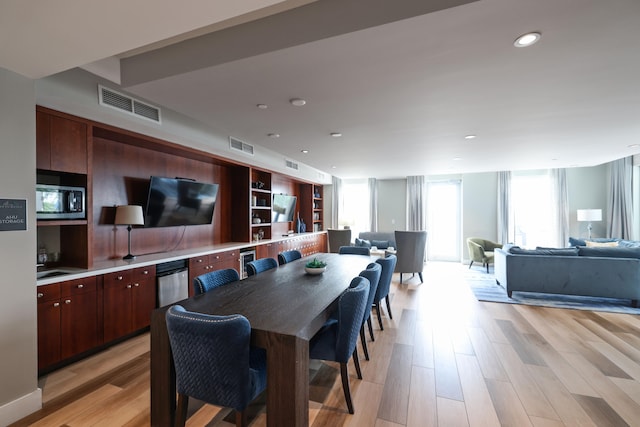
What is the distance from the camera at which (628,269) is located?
4164mm

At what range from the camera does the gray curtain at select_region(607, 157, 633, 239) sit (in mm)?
6508

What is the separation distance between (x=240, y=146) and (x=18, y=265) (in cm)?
344

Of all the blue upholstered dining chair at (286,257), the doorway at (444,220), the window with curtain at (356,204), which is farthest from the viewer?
the window with curtain at (356,204)

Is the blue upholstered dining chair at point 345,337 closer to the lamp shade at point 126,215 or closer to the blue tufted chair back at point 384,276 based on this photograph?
the blue tufted chair back at point 384,276

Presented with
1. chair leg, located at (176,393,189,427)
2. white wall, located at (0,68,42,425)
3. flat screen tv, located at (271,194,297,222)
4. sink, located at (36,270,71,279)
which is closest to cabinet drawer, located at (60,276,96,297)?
sink, located at (36,270,71,279)

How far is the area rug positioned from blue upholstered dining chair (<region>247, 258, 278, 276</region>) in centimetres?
356

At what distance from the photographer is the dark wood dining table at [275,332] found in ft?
4.81

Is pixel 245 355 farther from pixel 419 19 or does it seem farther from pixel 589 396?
pixel 589 396

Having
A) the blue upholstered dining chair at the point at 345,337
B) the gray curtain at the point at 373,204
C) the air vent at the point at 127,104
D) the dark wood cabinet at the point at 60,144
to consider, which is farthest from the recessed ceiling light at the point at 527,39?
the gray curtain at the point at 373,204

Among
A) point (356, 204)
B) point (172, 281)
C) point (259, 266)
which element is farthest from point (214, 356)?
point (356, 204)

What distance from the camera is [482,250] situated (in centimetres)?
683

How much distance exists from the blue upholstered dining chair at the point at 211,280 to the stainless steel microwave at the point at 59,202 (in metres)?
1.38

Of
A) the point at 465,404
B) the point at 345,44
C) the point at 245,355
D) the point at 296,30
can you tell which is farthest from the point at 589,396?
the point at 296,30

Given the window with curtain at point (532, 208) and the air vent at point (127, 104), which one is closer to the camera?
the air vent at point (127, 104)
